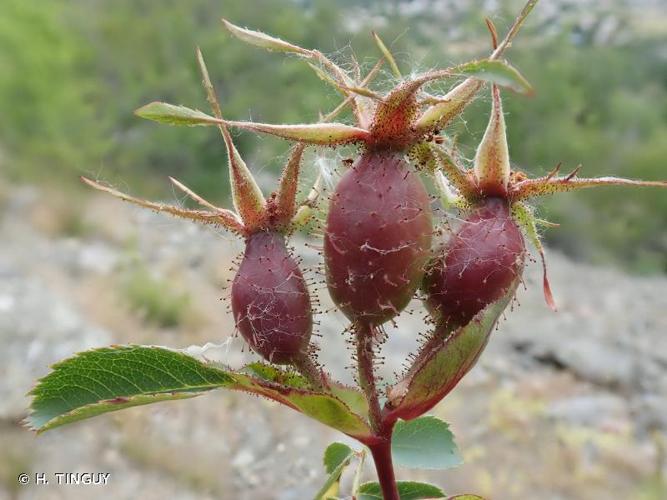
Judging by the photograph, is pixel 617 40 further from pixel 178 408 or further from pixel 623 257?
pixel 178 408

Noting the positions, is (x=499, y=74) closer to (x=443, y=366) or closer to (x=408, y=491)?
(x=443, y=366)

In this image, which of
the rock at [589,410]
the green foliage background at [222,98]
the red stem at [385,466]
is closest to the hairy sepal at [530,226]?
the red stem at [385,466]

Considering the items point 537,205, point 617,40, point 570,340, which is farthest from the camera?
point 617,40

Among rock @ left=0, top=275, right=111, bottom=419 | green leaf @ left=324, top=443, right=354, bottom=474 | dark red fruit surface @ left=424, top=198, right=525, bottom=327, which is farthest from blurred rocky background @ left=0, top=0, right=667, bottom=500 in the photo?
green leaf @ left=324, top=443, right=354, bottom=474

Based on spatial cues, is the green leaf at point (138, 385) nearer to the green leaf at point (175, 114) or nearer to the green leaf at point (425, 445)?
the green leaf at point (175, 114)

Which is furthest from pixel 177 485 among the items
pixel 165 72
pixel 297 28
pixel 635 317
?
pixel 165 72

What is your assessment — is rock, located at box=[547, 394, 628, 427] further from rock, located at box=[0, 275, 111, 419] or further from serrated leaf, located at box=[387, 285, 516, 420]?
serrated leaf, located at box=[387, 285, 516, 420]
